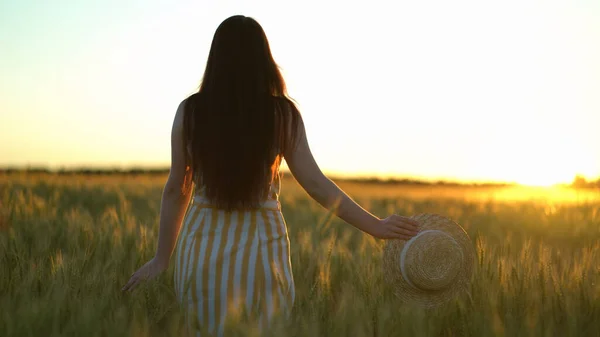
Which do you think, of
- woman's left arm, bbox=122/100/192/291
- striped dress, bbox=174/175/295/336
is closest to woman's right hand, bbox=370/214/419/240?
striped dress, bbox=174/175/295/336

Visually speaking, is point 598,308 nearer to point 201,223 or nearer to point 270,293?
point 270,293

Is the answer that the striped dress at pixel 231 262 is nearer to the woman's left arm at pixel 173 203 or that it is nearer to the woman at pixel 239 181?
the woman at pixel 239 181

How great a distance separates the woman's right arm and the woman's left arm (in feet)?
1.37

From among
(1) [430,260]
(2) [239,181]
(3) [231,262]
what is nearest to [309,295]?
(3) [231,262]

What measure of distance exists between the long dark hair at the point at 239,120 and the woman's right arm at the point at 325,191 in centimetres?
5

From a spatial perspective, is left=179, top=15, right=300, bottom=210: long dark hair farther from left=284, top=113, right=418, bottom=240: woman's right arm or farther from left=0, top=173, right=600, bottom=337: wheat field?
left=0, top=173, right=600, bottom=337: wheat field

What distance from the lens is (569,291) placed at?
273cm

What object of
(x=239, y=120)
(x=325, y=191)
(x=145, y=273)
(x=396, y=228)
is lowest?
(x=145, y=273)

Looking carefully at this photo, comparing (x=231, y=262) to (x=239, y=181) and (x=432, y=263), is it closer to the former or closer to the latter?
(x=239, y=181)

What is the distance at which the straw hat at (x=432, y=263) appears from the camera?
2.60 m

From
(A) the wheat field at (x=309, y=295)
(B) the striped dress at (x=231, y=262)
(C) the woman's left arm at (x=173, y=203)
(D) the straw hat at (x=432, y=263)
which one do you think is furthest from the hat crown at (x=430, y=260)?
(C) the woman's left arm at (x=173, y=203)

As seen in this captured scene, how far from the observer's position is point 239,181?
2332 millimetres

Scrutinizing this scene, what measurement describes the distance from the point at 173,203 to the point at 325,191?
0.62 metres

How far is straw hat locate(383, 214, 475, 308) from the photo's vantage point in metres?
2.60
